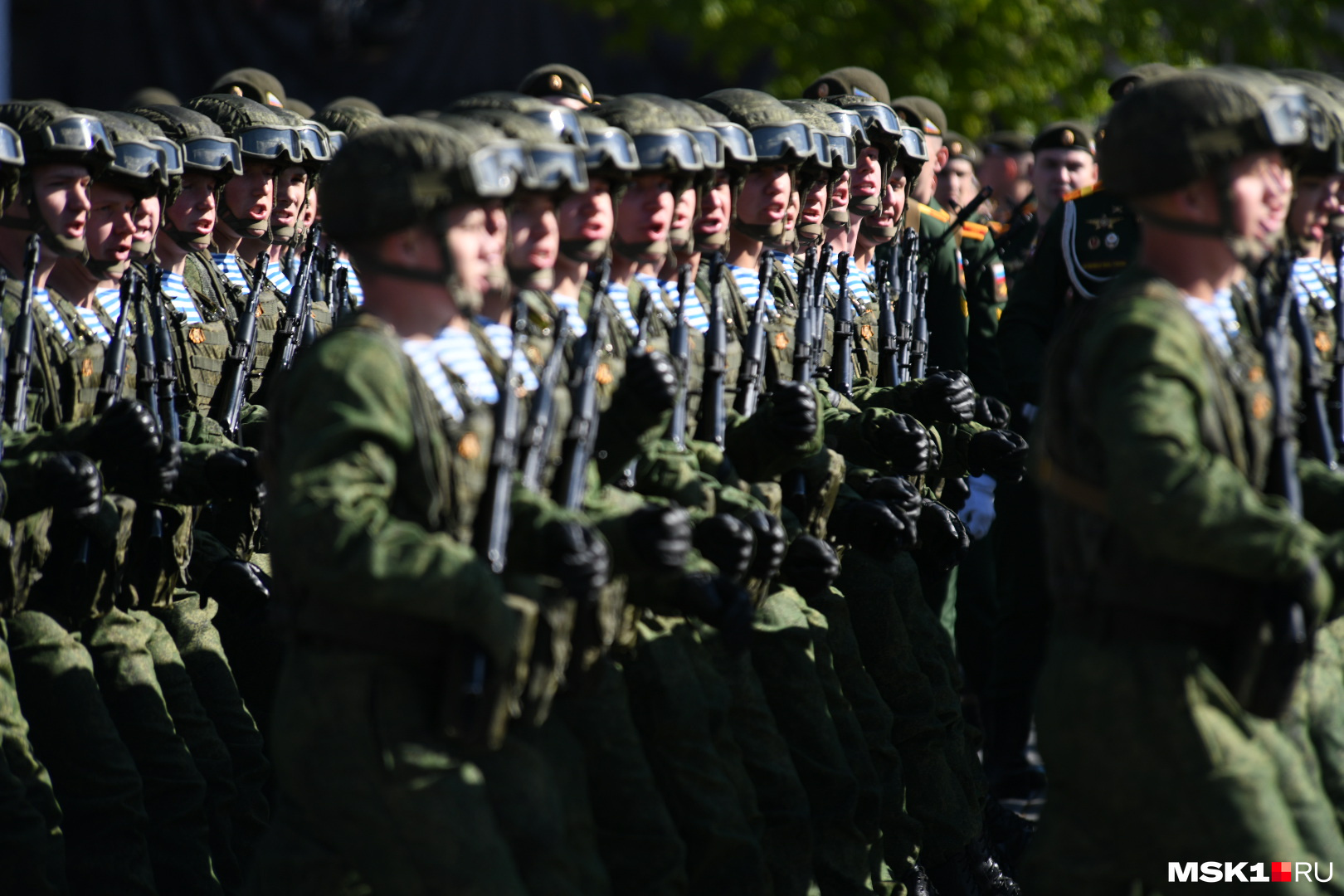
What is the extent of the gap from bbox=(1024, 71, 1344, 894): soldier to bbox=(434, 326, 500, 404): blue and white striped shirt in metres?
1.22

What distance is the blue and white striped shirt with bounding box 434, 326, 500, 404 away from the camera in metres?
4.50

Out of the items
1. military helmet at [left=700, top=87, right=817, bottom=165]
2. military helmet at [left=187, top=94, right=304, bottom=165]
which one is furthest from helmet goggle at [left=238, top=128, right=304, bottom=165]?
military helmet at [left=700, top=87, right=817, bottom=165]

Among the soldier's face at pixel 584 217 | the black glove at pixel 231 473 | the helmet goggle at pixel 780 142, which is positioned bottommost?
the black glove at pixel 231 473

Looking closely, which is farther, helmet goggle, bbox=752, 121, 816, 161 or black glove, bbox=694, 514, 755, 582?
helmet goggle, bbox=752, 121, 816, 161

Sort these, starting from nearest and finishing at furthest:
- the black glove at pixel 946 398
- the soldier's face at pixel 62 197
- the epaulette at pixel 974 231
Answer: the soldier's face at pixel 62 197 < the black glove at pixel 946 398 < the epaulette at pixel 974 231

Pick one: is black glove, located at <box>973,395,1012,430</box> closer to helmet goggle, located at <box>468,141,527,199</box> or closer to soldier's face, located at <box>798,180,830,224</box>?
soldier's face, located at <box>798,180,830,224</box>

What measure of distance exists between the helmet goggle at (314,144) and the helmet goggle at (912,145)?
232cm

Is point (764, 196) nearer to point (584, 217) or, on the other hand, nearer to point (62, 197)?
point (584, 217)

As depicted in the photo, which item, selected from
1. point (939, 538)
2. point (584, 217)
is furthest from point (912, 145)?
point (584, 217)

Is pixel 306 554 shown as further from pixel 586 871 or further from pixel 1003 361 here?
pixel 1003 361

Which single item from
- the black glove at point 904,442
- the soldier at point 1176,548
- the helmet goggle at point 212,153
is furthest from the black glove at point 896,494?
the helmet goggle at point 212,153

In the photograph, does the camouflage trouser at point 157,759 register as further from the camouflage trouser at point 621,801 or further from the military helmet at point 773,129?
the military helmet at point 773,129

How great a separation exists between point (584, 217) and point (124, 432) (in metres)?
1.37

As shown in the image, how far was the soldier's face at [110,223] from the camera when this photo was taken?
6.38 metres
